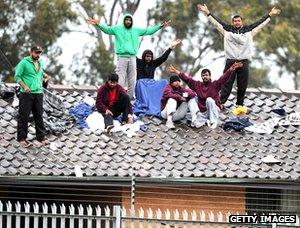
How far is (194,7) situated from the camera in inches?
1785

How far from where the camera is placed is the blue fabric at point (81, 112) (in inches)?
928

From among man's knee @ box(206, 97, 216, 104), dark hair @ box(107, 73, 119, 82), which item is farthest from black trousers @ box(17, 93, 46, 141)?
man's knee @ box(206, 97, 216, 104)

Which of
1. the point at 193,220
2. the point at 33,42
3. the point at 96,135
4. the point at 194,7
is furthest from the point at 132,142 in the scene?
the point at 194,7

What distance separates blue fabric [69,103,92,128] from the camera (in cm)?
2356

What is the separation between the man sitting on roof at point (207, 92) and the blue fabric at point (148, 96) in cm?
56

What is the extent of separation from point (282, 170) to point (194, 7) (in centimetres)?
2359

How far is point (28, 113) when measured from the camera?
22.3 m

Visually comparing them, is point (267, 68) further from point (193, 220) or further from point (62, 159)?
point (193, 220)

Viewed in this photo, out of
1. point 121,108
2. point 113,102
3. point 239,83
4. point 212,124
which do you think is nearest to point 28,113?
point 113,102

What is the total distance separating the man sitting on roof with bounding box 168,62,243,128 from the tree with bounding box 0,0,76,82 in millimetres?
15962

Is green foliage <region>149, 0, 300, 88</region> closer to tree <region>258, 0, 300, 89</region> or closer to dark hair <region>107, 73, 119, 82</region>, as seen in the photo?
tree <region>258, 0, 300, 89</region>

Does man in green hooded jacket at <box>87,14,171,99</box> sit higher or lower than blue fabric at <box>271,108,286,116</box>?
higher

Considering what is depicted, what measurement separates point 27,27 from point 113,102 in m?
17.3

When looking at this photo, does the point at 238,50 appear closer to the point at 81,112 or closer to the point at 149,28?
the point at 149,28
